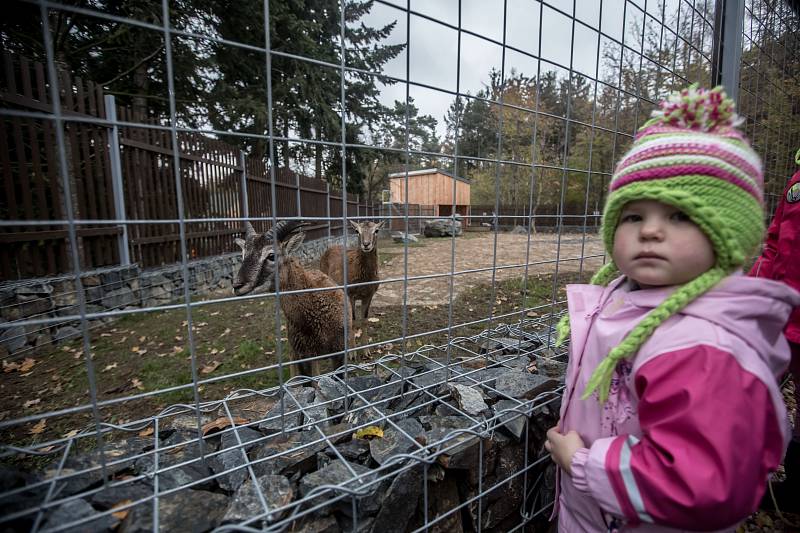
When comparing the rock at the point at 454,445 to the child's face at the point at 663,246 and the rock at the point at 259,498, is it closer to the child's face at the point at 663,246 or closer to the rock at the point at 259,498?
the rock at the point at 259,498

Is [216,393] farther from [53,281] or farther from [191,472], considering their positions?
[53,281]

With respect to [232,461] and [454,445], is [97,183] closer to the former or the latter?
[232,461]

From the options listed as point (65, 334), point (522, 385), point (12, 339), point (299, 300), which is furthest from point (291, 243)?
point (65, 334)

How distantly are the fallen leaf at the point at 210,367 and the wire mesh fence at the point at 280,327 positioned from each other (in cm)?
3

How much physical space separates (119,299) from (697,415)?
6.97 meters

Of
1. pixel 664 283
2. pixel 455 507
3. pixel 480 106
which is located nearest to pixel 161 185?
pixel 480 106

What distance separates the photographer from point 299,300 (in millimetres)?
3363

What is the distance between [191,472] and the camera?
1315 millimetres

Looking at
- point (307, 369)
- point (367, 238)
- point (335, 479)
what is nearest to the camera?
point (335, 479)

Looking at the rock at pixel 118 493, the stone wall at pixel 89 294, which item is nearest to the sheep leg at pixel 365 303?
the stone wall at pixel 89 294

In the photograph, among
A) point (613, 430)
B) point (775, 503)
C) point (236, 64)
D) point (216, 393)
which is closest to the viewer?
point (613, 430)

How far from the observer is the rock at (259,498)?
3.63 feet

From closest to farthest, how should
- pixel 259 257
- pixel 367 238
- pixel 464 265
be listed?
pixel 259 257 < pixel 367 238 < pixel 464 265

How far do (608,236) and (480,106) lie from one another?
1.36 m
